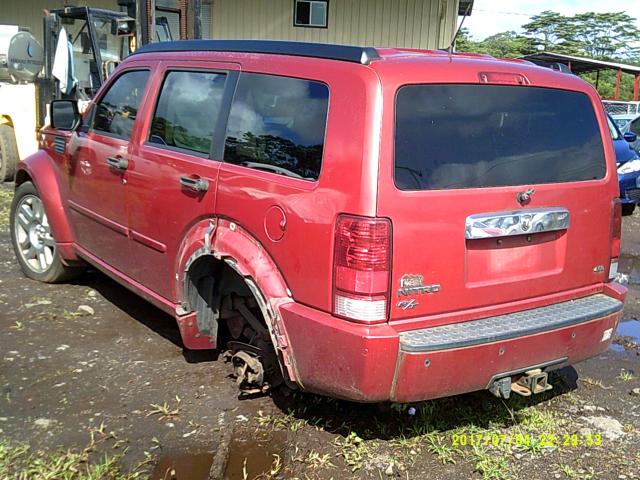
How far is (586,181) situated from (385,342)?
1.50m

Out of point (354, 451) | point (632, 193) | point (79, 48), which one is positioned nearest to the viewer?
point (354, 451)

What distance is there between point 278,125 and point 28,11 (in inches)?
668

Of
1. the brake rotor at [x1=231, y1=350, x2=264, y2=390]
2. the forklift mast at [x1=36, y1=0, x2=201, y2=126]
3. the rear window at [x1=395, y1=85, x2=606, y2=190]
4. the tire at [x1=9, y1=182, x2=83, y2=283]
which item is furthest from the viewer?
the forklift mast at [x1=36, y1=0, x2=201, y2=126]

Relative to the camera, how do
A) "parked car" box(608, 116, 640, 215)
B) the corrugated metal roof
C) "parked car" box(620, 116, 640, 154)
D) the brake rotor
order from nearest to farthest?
the brake rotor < "parked car" box(608, 116, 640, 215) < "parked car" box(620, 116, 640, 154) < the corrugated metal roof

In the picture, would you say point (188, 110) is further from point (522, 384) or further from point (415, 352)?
point (522, 384)

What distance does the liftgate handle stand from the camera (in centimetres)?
350

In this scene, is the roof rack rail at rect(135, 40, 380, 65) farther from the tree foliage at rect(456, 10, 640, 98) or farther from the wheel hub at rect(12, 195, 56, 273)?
the tree foliage at rect(456, 10, 640, 98)

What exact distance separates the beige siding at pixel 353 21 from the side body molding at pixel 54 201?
36.7ft

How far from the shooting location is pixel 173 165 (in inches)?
148

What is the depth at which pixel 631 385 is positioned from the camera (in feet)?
13.9

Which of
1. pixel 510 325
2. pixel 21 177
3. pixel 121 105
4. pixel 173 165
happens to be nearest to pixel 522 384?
pixel 510 325

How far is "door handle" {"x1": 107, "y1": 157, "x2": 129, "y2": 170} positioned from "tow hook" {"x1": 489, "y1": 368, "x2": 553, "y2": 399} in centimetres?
258

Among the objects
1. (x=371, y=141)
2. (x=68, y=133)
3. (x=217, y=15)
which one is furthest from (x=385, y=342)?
(x=217, y=15)

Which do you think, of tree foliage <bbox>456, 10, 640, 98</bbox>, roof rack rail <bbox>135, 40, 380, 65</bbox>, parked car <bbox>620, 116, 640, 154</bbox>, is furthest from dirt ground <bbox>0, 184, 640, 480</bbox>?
tree foliage <bbox>456, 10, 640, 98</bbox>
